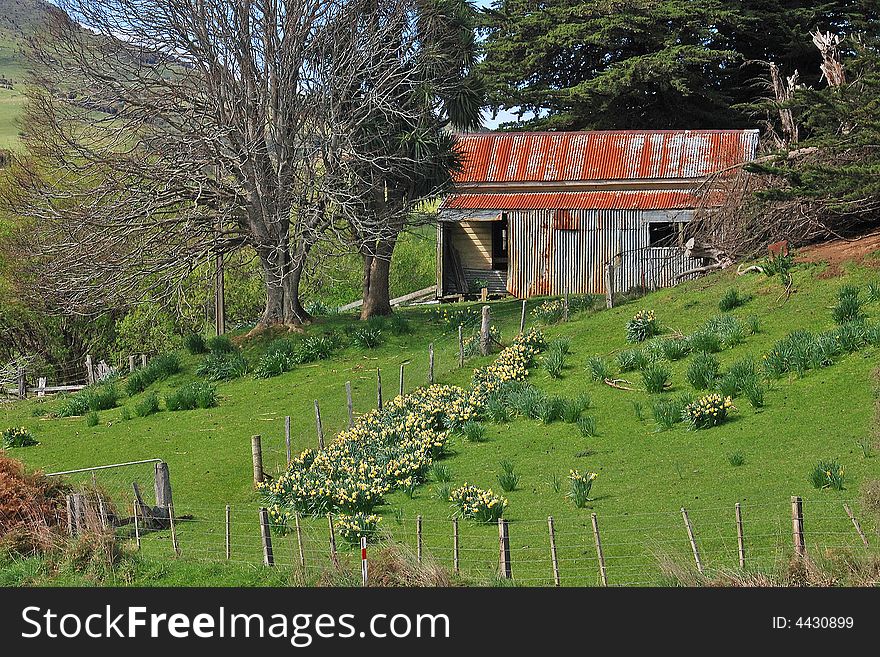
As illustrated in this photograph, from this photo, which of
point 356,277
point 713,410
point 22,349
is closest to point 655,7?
point 356,277

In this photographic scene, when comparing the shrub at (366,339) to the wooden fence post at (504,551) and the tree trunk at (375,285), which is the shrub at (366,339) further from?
the wooden fence post at (504,551)

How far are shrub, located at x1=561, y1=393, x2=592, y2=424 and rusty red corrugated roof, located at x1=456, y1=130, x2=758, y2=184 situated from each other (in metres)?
22.3

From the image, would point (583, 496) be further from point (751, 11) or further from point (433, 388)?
point (751, 11)

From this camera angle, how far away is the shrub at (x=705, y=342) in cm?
2044

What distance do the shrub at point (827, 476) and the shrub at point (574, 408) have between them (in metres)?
5.41

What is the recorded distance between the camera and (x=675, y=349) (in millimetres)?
20438

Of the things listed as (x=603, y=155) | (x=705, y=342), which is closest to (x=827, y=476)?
(x=705, y=342)

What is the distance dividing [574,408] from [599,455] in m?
1.97

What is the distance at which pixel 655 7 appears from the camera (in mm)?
46062

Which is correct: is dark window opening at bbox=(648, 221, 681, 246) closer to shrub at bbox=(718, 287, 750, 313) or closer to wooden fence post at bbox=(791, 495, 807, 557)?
shrub at bbox=(718, 287, 750, 313)

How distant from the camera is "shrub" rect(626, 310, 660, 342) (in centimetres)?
2283

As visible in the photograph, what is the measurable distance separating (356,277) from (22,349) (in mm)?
15830

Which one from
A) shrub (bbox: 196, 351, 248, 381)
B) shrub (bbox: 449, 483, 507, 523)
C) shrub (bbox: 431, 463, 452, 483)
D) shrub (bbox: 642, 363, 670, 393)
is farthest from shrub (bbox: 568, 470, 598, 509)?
shrub (bbox: 196, 351, 248, 381)

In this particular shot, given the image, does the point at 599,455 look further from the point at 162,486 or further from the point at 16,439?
the point at 16,439
